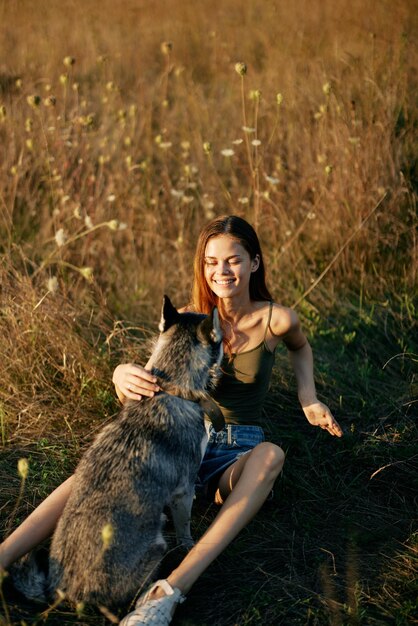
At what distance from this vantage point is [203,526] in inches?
144

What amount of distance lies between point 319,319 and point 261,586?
8.69 ft

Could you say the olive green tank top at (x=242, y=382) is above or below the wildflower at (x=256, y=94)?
below

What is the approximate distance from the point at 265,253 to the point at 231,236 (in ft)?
8.13

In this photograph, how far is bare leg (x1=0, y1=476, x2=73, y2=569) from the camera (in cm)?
307

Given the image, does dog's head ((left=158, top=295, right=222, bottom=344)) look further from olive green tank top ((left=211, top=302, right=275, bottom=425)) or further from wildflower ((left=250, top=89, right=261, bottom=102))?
wildflower ((left=250, top=89, right=261, bottom=102))

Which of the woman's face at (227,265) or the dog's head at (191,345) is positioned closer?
the dog's head at (191,345)

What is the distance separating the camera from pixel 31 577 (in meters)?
2.91

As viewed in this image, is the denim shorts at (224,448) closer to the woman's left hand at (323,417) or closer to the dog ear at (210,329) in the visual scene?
the woman's left hand at (323,417)

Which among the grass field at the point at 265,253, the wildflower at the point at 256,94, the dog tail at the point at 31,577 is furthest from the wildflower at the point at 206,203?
the dog tail at the point at 31,577

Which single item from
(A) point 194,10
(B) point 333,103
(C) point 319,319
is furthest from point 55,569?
(A) point 194,10

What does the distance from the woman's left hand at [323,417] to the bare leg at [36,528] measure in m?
1.42

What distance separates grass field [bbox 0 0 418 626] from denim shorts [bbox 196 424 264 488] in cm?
30

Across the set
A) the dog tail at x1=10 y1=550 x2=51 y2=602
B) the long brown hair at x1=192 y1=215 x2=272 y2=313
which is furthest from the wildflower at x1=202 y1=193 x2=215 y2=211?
the dog tail at x1=10 y1=550 x2=51 y2=602

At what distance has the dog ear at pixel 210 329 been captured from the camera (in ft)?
10.5
